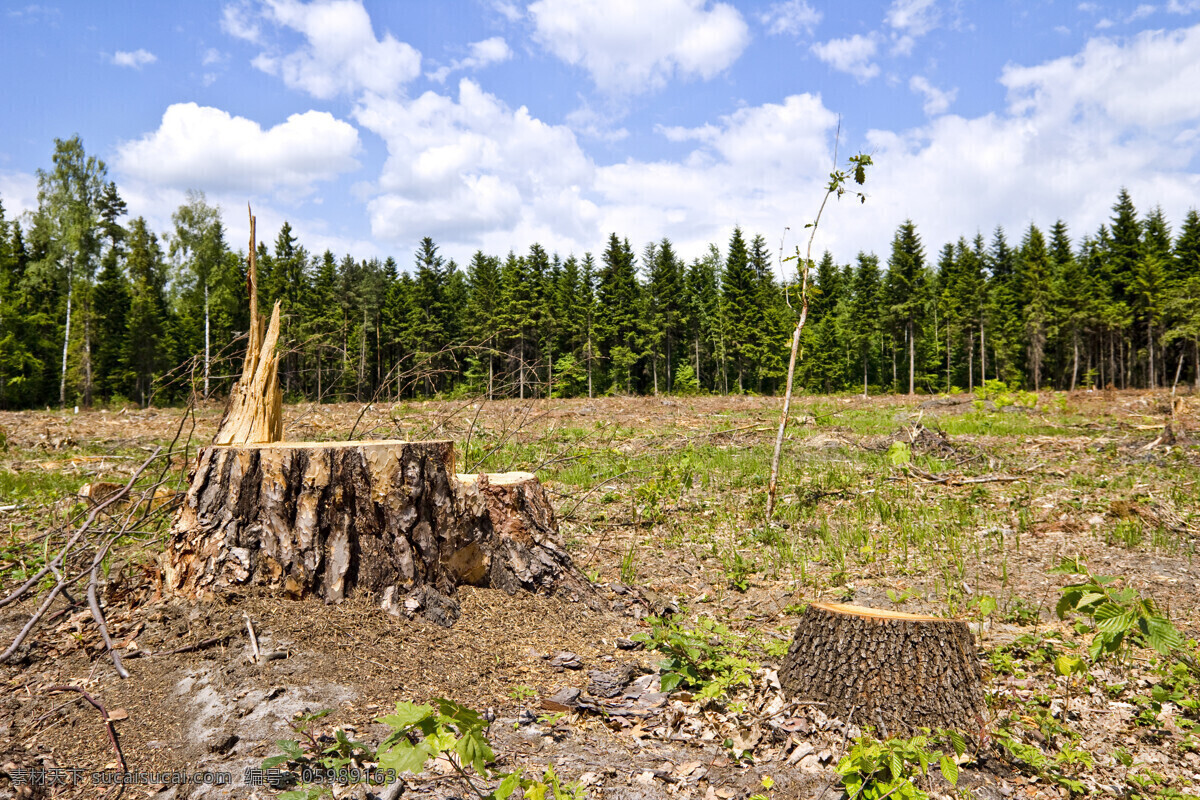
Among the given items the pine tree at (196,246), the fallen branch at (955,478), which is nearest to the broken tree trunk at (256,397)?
the fallen branch at (955,478)

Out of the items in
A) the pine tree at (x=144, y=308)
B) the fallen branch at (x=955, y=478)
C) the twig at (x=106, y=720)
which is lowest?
the twig at (x=106, y=720)

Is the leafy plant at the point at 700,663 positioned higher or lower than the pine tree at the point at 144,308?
lower

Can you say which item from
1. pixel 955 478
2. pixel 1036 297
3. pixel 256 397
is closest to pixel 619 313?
pixel 1036 297

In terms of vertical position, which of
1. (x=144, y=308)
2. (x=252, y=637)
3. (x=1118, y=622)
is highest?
(x=144, y=308)

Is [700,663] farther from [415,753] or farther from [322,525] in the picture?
[322,525]

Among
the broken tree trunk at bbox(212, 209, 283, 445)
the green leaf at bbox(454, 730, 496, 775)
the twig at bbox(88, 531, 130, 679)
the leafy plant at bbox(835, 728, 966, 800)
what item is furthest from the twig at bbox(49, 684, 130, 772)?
the leafy plant at bbox(835, 728, 966, 800)

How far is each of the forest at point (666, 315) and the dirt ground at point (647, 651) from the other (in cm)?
2964

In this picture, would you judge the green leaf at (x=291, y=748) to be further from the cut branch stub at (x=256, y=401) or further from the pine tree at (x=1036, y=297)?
the pine tree at (x=1036, y=297)

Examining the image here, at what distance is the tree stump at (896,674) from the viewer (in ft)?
10.1

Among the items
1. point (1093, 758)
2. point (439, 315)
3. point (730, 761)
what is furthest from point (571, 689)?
point (439, 315)

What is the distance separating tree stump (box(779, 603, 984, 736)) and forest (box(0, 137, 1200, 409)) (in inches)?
1328

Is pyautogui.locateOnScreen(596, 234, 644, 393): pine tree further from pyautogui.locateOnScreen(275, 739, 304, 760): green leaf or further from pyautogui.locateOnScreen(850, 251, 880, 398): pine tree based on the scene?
pyautogui.locateOnScreen(275, 739, 304, 760): green leaf

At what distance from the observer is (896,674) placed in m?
3.15

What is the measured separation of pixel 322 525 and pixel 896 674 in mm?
3200
